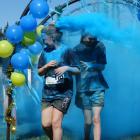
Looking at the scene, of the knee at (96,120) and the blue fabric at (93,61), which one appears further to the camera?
the blue fabric at (93,61)

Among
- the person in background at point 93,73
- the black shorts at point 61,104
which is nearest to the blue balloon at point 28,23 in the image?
the person in background at point 93,73

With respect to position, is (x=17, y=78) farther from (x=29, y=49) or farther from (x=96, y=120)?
(x=96, y=120)

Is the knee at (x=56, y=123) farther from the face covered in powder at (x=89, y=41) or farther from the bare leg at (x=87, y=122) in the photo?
the face covered in powder at (x=89, y=41)

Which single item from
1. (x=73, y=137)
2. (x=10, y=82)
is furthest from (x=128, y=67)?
(x=10, y=82)

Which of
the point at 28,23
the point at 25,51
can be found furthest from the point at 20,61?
the point at 28,23

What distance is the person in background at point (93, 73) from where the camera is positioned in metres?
7.21

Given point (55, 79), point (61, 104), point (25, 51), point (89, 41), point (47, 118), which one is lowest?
point (47, 118)

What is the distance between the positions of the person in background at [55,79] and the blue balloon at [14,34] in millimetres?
364

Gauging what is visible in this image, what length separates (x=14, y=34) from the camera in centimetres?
696

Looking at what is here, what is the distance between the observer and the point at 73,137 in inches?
326

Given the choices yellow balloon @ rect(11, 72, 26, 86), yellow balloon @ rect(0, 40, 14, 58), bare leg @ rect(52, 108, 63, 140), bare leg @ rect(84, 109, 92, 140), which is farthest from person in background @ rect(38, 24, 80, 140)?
bare leg @ rect(84, 109, 92, 140)

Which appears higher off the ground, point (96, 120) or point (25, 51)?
point (25, 51)

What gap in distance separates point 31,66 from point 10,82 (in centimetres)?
42

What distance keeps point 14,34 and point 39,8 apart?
1.65 ft
